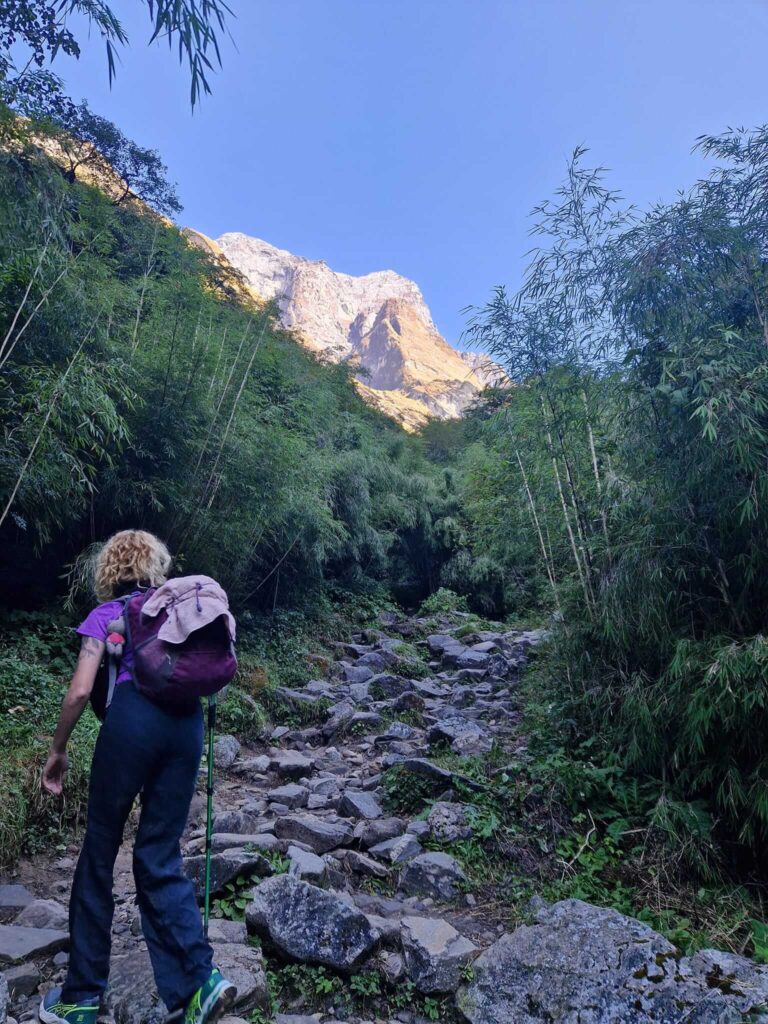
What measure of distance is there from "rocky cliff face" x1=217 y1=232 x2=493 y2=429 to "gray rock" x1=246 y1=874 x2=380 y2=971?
48888 millimetres

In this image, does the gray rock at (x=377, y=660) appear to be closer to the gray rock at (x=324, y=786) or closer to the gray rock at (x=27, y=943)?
the gray rock at (x=324, y=786)

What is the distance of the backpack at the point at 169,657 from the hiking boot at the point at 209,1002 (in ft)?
2.38

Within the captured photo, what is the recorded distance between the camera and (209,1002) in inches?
65.9

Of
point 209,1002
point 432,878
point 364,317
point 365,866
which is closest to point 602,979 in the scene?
point 432,878

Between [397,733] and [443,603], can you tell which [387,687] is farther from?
[443,603]

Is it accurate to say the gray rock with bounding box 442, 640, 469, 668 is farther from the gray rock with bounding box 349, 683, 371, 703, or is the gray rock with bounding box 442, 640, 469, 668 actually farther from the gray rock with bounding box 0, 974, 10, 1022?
the gray rock with bounding box 0, 974, 10, 1022

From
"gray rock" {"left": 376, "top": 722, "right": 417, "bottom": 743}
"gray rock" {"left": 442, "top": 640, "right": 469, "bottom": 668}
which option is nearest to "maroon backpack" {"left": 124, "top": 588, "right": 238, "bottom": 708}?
"gray rock" {"left": 376, "top": 722, "right": 417, "bottom": 743}

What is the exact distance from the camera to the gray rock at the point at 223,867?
107 inches

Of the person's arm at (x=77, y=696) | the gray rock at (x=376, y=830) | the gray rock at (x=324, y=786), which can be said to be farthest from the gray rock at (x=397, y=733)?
the person's arm at (x=77, y=696)

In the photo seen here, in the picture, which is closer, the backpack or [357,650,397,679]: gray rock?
the backpack

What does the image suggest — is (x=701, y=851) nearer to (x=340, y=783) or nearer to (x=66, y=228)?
(x=340, y=783)

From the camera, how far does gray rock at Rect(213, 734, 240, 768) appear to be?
4949 mm

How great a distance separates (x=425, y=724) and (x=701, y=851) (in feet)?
10.5

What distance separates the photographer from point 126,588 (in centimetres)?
204
